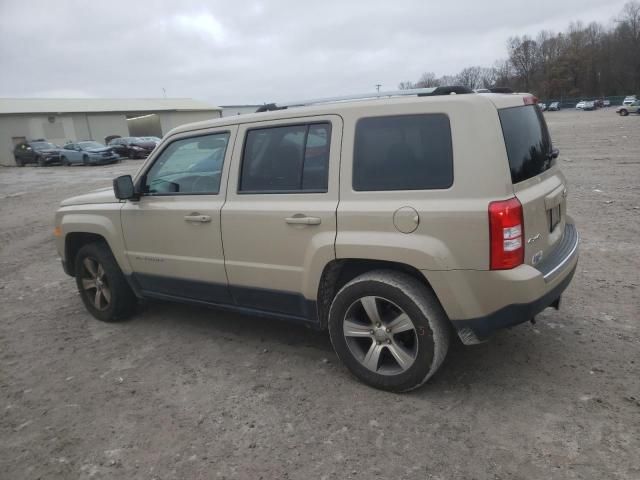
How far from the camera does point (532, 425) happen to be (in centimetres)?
288

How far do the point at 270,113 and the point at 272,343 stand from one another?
6.13ft

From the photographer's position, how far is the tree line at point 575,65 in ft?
284

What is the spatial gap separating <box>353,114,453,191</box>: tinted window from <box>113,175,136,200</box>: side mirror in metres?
2.13

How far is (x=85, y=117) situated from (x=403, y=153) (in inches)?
1975

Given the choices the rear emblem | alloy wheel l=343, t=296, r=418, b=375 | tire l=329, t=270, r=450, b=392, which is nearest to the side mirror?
tire l=329, t=270, r=450, b=392

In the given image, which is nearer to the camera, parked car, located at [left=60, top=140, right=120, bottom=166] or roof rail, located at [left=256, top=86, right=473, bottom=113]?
roof rail, located at [left=256, top=86, right=473, bottom=113]

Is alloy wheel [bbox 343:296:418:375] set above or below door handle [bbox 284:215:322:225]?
below

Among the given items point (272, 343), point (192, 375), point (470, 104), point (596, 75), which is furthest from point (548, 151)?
point (596, 75)

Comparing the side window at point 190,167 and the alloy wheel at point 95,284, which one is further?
the alloy wheel at point 95,284

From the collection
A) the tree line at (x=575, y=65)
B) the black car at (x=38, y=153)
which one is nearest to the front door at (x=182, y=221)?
the black car at (x=38, y=153)

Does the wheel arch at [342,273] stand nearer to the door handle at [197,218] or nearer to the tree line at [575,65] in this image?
the door handle at [197,218]

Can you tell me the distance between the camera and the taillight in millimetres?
2781

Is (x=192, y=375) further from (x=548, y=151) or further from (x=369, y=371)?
(x=548, y=151)

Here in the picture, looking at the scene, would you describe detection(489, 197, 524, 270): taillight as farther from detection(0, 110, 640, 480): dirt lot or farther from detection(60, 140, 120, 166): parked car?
detection(60, 140, 120, 166): parked car
